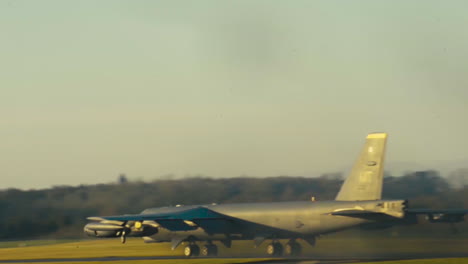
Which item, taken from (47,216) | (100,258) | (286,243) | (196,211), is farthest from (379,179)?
(47,216)

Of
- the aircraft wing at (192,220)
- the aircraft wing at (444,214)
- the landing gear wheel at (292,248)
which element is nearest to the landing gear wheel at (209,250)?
the aircraft wing at (192,220)

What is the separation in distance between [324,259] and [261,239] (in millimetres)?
9790

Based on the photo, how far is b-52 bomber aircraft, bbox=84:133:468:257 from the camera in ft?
190

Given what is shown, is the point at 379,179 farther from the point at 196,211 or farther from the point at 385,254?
the point at 196,211

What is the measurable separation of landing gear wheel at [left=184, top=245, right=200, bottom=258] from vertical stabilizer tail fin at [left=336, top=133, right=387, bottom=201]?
43.8 ft

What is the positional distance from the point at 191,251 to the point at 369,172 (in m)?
15.9

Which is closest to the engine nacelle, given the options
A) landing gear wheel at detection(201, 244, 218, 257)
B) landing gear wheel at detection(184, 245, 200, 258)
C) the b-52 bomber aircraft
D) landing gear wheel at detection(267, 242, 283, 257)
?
the b-52 bomber aircraft

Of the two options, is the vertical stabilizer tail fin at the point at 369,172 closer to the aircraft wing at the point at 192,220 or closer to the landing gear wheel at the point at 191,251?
the aircraft wing at the point at 192,220

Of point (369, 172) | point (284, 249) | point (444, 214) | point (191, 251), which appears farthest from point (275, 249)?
point (444, 214)

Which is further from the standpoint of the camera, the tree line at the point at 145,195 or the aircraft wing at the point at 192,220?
the tree line at the point at 145,195

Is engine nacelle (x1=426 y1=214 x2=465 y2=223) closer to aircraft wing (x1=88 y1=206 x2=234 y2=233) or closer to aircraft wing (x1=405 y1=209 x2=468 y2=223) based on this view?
aircraft wing (x1=405 y1=209 x2=468 y2=223)

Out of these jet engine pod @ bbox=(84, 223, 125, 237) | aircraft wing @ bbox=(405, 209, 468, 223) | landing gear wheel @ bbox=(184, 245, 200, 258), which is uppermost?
aircraft wing @ bbox=(405, 209, 468, 223)

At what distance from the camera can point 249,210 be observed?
64.2 m

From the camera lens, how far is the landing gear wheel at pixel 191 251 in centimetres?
6619
